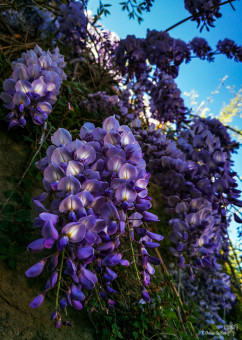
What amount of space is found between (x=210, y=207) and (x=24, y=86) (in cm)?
128

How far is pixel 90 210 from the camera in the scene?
853mm

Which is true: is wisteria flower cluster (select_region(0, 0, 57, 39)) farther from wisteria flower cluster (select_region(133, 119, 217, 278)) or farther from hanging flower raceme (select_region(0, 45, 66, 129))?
wisteria flower cluster (select_region(133, 119, 217, 278))

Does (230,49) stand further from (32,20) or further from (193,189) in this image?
(32,20)

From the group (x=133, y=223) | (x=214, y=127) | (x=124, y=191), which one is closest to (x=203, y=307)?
(x=214, y=127)

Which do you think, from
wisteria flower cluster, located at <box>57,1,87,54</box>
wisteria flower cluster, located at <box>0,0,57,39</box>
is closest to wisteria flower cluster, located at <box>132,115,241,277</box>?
wisteria flower cluster, located at <box>57,1,87,54</box>

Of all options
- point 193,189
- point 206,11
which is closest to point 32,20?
point 206,11

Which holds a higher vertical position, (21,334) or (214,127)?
(214,127)

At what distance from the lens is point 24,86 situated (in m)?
1.30

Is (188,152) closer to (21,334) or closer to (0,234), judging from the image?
(0,234)

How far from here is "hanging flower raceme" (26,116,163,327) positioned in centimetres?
78

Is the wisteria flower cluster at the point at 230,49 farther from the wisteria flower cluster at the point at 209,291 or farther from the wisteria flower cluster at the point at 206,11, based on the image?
the wisteria flower cluster at the point at 209,291

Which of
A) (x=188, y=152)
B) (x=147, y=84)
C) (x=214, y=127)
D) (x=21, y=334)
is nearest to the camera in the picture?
(x=21, y=334)

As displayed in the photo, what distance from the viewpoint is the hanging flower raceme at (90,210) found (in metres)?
0.78

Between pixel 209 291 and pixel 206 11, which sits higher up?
pixel 206 11
